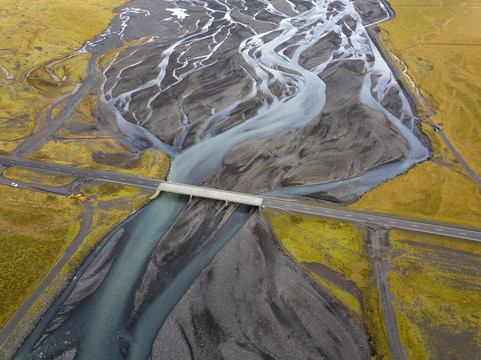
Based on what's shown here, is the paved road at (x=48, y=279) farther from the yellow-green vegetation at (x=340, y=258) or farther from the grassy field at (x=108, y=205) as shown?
A: the yellow-green vegetation at (x=340, y=258)

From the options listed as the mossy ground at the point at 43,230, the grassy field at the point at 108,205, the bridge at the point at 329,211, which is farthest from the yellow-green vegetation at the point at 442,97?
the mossy ground at the point at 43,230

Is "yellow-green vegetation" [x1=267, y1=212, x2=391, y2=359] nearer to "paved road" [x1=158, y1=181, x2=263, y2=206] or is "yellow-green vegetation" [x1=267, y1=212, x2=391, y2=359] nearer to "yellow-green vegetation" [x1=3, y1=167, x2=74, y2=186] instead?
"paved road" [x1=158, y1=181, x2=263, y2=206]

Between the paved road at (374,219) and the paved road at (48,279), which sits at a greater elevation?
the paved road at (374,219)

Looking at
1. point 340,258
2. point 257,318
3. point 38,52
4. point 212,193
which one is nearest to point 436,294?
point 340,258

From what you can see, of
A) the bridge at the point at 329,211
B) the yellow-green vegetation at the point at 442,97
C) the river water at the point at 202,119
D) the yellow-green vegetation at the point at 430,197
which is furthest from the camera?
the yellow-green vegetation at the point at 442,97

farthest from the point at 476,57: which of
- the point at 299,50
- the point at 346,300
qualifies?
the point at 346,300

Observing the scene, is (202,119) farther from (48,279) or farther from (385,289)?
(385,289)
